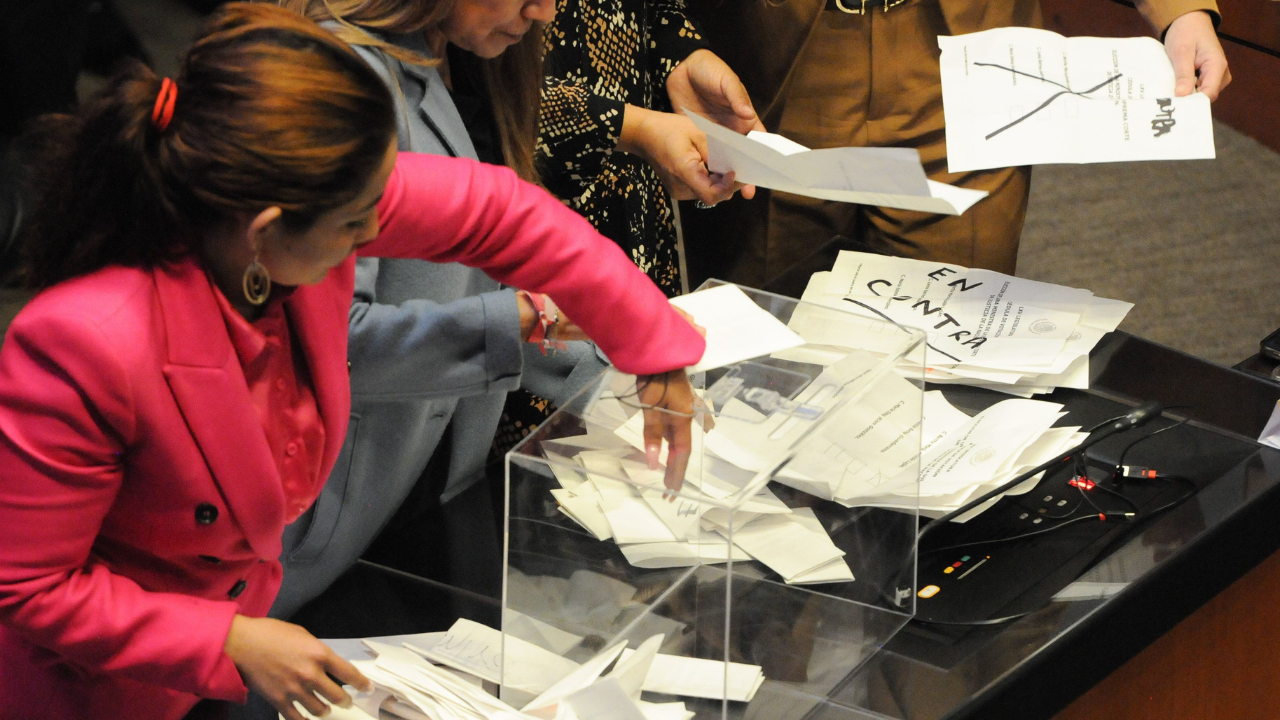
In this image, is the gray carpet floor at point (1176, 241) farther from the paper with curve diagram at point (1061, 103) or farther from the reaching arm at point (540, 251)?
the reaching arm at point (540, 251)

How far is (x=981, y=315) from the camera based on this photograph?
1489 millimetres

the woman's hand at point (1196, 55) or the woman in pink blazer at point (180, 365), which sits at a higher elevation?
the woman's hand at point (1196, 55)

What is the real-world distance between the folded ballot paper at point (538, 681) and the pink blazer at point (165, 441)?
125 mm

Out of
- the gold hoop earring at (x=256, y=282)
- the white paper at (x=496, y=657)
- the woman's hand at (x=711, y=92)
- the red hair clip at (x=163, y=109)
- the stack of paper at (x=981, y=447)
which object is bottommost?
the white paper at (x=496, y=657)

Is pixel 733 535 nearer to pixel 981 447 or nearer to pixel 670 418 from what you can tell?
pixel 670 418

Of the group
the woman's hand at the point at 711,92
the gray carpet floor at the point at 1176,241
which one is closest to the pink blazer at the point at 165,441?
the woman's hand at the point at 711,92

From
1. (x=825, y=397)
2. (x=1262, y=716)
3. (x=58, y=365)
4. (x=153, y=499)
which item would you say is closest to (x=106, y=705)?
(x=153, y=499)

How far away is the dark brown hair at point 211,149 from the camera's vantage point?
77 centimetres

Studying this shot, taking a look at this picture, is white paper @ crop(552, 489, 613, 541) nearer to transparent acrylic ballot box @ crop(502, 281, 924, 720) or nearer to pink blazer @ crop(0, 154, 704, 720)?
transparent acrylic ballot box @ crop(502, 281, 924, 720)

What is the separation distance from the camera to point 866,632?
106 cm

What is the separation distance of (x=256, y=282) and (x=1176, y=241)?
121 inches

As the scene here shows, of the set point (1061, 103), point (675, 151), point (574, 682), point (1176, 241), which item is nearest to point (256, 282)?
point (574, 682)

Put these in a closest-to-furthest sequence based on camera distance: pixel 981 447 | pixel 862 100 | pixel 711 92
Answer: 1. pixel 981 447
2. pixel 711 92
3. pixel 862 100

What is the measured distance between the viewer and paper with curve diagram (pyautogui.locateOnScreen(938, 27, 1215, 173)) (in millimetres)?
1418
